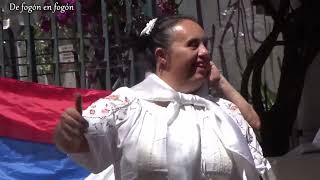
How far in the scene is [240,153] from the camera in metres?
2.74

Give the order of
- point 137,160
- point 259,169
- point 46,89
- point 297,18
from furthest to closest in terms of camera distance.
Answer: point 297,18 → point 46,89 → point 259,169 → point 137,160

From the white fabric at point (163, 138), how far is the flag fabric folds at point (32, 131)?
5.14 ft

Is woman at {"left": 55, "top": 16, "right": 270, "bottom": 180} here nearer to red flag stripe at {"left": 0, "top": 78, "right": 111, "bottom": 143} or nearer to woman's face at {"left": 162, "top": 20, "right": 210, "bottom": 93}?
woman's face at {"left": 162, "top": 20, "right": 210, "bottom": 93}

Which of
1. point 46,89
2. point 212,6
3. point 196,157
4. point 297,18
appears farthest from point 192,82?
point 212,6

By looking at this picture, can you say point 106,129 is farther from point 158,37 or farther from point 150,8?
point 150,8

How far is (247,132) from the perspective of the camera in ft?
9.66

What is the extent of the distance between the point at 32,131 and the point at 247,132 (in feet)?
5.81

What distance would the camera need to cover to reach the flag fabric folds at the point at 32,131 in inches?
168

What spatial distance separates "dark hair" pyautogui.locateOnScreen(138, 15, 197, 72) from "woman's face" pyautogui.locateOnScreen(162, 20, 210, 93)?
22mm

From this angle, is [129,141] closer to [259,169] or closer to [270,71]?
[259,169]

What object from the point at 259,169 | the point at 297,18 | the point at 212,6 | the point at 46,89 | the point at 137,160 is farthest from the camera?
the point at 212,6

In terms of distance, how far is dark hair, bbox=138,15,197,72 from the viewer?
2807mm

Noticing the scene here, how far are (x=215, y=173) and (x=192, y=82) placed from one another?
0.36 meters

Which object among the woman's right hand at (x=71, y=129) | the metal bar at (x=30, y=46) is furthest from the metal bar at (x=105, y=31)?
the woman's right hand at (x=71, y=129)
